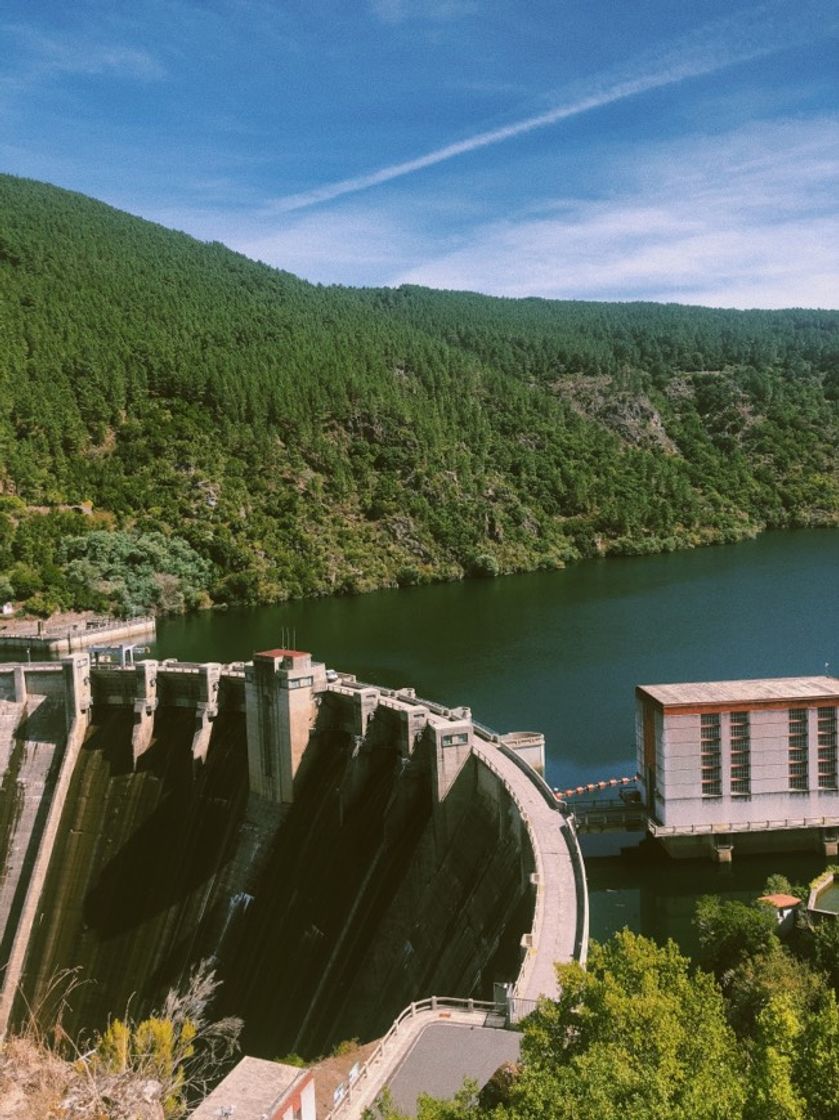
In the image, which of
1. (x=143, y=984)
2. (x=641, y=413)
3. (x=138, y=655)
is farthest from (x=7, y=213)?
(x=143, y=984)

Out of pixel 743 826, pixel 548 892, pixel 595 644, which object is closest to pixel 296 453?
pixel 595 644

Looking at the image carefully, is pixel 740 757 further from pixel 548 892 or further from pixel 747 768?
pixel 548 892

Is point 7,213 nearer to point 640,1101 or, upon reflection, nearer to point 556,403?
point 556,403

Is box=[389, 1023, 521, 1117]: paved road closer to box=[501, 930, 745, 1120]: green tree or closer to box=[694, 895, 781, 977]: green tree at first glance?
box=[501, 930, 745, 1120]: green tree

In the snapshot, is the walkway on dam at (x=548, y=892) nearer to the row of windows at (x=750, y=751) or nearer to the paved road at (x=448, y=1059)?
the paved road at (x=448, y=1059)

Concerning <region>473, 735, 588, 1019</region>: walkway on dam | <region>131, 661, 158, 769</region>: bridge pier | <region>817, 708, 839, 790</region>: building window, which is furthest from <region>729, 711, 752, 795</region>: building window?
<region>131, 661, 158, 769</region>: bridge pier
